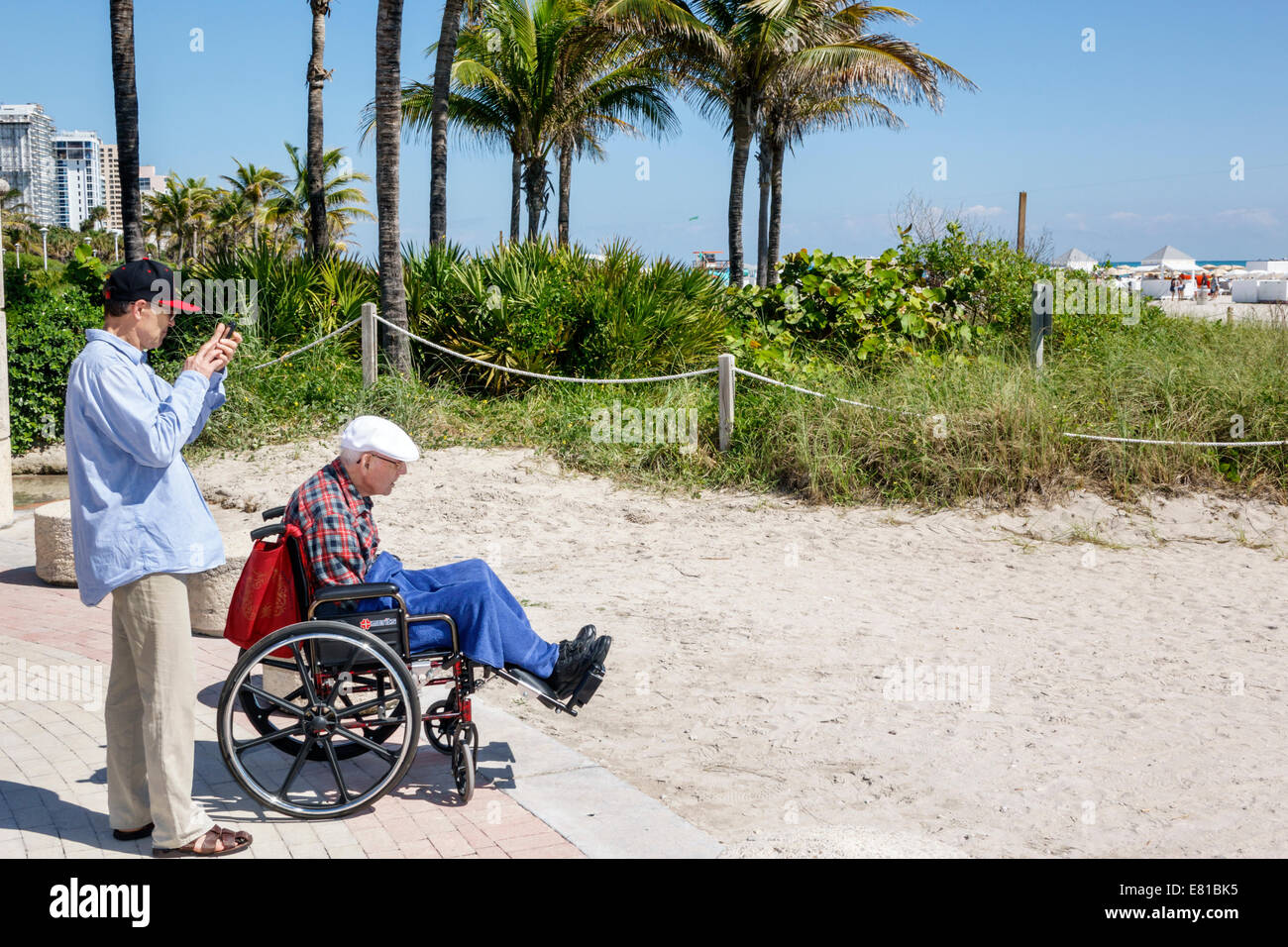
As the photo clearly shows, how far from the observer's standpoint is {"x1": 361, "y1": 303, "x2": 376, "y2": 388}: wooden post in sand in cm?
1180

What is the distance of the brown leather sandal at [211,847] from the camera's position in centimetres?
343

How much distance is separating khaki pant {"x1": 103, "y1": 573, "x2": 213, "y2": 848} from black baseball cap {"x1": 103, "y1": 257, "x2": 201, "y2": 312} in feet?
2.79

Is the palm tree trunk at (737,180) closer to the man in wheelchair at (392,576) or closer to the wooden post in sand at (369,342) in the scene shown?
the wooden post in sand at (369,342)

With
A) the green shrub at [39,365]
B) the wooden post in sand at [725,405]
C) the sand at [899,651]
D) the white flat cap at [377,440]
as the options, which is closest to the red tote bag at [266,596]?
the white flat cap at [377,440]

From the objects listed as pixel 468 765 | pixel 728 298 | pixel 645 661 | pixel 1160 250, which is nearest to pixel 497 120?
pixel 728 298

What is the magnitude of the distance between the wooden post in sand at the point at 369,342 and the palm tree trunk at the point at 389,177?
1.45ft

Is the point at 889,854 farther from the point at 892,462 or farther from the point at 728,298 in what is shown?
the point at 728,298

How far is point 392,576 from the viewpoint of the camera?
13.7ft

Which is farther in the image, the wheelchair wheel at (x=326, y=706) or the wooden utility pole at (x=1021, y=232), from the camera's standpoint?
the wooden utility pole at (x=1021, y=232)

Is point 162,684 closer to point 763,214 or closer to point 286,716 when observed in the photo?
point 286,716

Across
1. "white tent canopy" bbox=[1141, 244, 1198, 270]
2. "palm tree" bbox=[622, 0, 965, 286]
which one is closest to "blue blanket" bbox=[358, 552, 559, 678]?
"palm tree" bbox=[622, 0, 965, 286]

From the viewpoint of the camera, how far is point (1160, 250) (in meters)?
53.4

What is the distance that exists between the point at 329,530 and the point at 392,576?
0.41 meters

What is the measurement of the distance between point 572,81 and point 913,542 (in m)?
20.6
